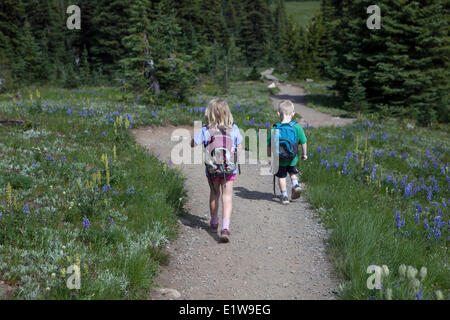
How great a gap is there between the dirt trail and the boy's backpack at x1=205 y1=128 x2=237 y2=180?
112 centimetres

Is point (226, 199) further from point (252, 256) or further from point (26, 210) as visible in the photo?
point (26, 210)

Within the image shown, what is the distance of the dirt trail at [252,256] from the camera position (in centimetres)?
446

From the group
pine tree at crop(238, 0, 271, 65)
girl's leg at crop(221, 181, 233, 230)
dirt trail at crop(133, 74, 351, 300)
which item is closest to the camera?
dirt trail at crop(133, 74, 351, 300)

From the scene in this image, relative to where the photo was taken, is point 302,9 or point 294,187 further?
point 302,9

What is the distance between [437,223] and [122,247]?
512cm

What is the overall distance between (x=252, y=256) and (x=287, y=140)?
261 centimetres

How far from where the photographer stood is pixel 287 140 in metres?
→ 7.08

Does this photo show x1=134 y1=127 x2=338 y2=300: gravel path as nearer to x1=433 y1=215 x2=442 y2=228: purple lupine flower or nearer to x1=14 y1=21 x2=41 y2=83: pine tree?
x1=433 y1=215 x2=442 y2=228: purple lupine flower

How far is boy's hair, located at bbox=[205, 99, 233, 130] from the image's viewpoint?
5.52m

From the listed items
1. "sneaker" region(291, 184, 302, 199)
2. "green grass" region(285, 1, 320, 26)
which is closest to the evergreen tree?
"sneaker" region(291, 184, 302, 199)

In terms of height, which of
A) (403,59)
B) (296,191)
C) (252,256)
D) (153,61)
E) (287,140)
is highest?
(403,59)

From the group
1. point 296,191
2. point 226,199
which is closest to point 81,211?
Answer: point 226,199
